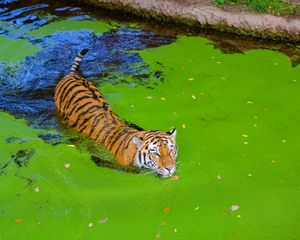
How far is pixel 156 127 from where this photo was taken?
4965mm

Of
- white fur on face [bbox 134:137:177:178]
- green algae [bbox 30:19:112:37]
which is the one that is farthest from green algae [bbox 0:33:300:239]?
green algae [bbox 30:19:112:37]

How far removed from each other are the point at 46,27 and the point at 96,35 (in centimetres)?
93

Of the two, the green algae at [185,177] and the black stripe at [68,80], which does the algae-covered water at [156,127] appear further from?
the black stripe at [68,80]

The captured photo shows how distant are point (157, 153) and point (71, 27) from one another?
4502mm

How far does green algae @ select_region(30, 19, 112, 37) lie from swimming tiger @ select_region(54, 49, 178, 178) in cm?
243

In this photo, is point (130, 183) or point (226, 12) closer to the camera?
point (130, 183)

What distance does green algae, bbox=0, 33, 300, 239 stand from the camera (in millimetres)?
3662

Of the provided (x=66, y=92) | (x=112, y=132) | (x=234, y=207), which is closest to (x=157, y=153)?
(x=112, y=132)

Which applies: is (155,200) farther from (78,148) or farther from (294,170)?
(294,170)

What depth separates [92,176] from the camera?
4199 mm

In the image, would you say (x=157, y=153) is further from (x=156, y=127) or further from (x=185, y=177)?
(x=156, y=127)

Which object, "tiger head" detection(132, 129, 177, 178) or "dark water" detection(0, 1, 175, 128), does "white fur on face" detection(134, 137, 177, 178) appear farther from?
"dark water" detection(0, 1, 175, 128)

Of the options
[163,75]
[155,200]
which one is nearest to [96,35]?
[163,75]

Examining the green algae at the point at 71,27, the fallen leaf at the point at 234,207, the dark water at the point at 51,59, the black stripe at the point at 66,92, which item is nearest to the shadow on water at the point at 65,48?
the dark water at the point at 51,59
